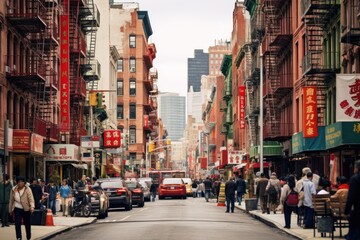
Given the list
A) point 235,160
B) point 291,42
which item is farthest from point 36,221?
point 235,160

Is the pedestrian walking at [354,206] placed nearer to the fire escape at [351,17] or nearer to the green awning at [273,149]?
the fire escape at [351,17]

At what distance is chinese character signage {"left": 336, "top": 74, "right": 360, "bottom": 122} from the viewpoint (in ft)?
96.0

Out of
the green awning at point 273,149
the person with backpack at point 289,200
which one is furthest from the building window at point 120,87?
the person with backpack at point 289,200

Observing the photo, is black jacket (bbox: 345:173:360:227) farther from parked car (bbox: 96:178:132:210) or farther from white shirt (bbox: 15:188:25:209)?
parked car (bbox: 96:178:132:210)

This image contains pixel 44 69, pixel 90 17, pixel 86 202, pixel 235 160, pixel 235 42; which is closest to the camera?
pixel 86 202

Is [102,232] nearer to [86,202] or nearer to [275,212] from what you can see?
[86,202]

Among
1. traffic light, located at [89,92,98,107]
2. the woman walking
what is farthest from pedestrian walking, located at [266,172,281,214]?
traffic light, located at [89,92,98,107]

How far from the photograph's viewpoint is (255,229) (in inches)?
1175

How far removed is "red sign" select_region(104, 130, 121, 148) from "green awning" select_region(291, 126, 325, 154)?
138ft

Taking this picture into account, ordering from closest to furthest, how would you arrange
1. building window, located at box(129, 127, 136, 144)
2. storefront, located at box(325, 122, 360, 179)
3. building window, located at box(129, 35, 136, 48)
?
storefront, located at box(325, 122, 360, 179)
building window, located at box(129, 35, 136, 48)
building window, located at box(129, 127, 136, 144)

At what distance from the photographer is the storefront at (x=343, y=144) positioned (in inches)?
1202

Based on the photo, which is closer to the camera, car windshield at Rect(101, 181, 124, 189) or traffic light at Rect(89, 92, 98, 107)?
car windshield at Rect(101, 181, 124, 189)

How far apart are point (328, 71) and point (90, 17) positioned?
39712 millimetres

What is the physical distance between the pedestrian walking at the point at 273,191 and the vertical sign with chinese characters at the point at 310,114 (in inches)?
146
